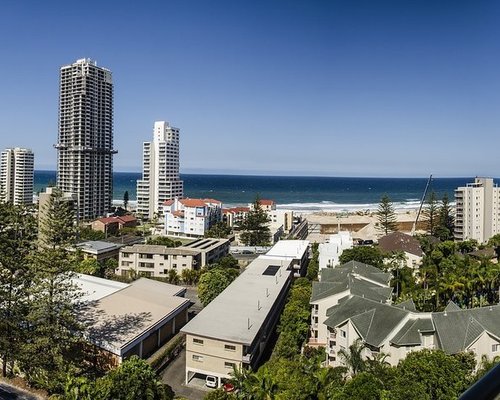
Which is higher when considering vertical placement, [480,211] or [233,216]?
[480,211]

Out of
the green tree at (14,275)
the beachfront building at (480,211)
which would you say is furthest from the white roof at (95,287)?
the beachfront building at (480,211)

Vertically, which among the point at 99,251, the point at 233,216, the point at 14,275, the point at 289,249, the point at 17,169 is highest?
the point at 17,169

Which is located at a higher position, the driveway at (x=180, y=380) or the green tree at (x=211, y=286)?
the green tree at (x=211, y=286)

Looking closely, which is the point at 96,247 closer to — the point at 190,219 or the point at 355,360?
the point at 190,219

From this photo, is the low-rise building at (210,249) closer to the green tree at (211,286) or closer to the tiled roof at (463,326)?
the green tree at (211,286)

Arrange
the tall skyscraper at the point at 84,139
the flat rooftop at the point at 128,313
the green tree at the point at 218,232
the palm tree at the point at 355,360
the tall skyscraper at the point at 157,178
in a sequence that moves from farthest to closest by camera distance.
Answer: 1. the tall skyscraper at the point at 157,178
2. the tall skyscraper at the point at 84,139
3. the green tree at the point at 218,232
4. the flat rooftop at the point at 128,313
5. the palm tree at the point at 355,360

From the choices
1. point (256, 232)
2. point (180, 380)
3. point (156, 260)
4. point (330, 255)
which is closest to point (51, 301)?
point (180, 380)

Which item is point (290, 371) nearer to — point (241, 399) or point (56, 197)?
point (241, 399)

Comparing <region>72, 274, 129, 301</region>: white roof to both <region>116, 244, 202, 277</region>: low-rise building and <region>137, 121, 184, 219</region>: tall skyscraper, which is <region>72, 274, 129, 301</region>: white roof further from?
<region>137, 121, 184, 219</region>: tall skyscraper
